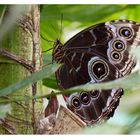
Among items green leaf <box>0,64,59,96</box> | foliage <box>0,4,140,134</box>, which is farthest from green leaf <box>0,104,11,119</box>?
foliage <box>0,4,140,134</box>

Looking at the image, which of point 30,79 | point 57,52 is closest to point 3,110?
point 30,79

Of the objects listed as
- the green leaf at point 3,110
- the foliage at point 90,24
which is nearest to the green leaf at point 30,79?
the green leaf at point 3,110

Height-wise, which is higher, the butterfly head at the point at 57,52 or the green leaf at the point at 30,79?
the butterfly head at the point at 57,52

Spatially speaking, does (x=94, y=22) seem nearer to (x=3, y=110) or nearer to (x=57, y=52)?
(x=57, y=52)

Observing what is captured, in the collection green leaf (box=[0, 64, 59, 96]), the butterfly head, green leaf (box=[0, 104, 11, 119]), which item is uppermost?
the butterfly head

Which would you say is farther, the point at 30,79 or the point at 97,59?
the point at 97,59

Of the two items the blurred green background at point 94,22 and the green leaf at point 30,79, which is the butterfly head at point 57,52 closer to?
the blurred green background at point 94,22

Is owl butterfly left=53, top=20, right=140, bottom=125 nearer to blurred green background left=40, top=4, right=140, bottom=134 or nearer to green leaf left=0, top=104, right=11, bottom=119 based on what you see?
blurred green background left=40, top=4, right=140, bottom=134
